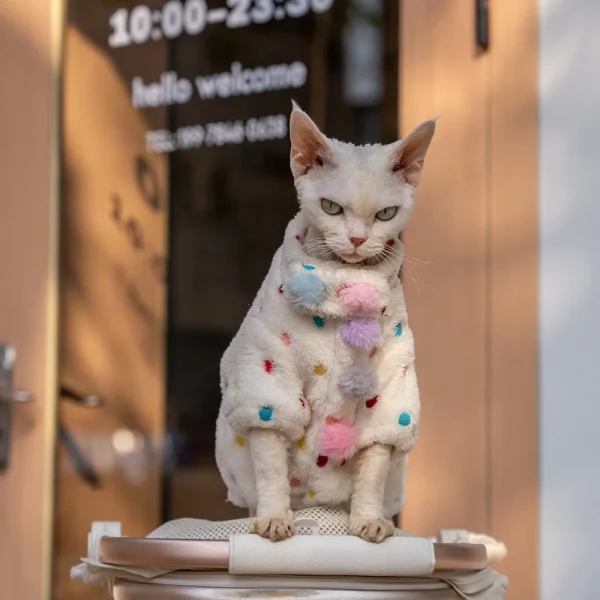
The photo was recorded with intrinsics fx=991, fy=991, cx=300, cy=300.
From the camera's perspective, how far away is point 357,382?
0.98 m

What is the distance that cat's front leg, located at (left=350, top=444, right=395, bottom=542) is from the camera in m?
1.00

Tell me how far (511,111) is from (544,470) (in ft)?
2.04

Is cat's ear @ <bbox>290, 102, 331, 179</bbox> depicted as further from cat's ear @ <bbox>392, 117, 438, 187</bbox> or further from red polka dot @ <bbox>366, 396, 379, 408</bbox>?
red polka dot @ <bbox>366, 396, 379, 408</bbox>


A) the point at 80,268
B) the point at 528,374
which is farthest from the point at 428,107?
the point at 80,268

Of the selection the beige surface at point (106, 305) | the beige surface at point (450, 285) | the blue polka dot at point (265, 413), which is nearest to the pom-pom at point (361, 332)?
the blue polka dot at point (265, 413)

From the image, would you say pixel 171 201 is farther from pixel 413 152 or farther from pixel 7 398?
pixel 413 152

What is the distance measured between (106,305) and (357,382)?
1221mm

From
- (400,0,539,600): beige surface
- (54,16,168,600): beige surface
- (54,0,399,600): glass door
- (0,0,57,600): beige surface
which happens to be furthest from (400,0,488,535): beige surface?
(0,0,57,600): beige surface

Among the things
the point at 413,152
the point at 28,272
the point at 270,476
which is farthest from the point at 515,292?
the point at 28,272

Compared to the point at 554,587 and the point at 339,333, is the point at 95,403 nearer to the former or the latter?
the point at 554,587

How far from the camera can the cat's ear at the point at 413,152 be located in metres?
1.01

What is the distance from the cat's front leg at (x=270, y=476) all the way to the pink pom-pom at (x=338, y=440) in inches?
1.8

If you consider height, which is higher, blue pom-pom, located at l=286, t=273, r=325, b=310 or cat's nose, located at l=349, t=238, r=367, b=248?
cat's nose, located at l=349, t=238, r=367, b=248

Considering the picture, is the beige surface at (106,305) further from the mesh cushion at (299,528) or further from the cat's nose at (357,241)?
the cat's nose at (357,241)
